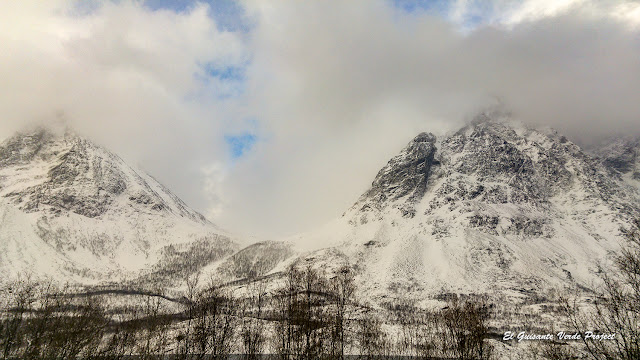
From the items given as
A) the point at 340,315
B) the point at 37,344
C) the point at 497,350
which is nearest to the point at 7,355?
the point at 37,344

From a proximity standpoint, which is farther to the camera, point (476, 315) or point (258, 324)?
point (258, 324)

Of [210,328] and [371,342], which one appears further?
[371,342]

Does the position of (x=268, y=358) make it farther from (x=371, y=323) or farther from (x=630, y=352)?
(x=630, y=352)

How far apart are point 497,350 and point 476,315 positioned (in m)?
59.5

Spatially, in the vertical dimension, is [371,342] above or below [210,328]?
below

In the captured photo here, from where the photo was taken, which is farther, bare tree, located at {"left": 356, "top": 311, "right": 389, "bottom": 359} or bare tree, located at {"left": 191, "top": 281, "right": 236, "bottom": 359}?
bare tree, located at {"left": 356, "top": 311, "right": 389, "bottom": 359}

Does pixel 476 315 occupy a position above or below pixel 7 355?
above

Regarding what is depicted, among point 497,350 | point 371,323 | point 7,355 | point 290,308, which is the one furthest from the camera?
point 371,323

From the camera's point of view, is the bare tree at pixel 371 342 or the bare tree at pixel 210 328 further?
the bare tree at pixel 371 342

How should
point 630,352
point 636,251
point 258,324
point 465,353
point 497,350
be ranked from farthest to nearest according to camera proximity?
point 258,324, point 497,350, point 465,353, point 636,251, point 630,352

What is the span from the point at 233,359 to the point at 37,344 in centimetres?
6107

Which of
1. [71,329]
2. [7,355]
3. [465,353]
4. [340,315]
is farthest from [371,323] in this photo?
[7,355]

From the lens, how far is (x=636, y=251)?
121ft

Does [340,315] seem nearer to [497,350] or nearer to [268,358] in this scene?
[268,358]
